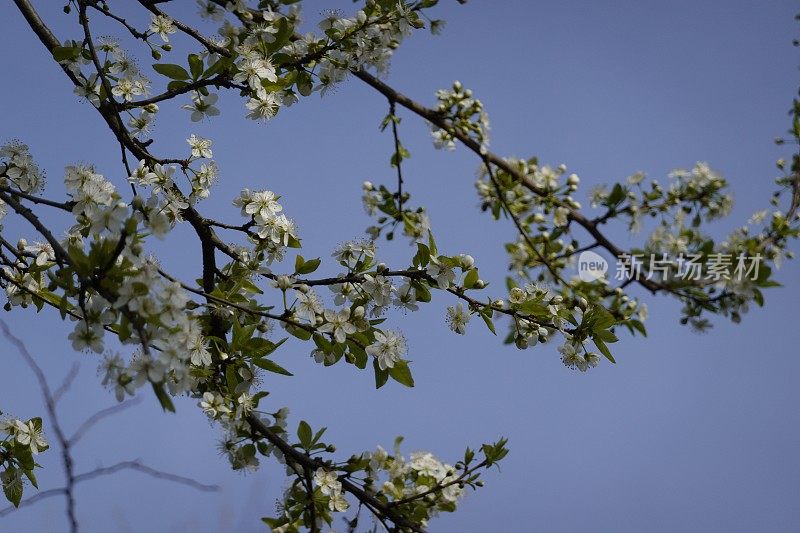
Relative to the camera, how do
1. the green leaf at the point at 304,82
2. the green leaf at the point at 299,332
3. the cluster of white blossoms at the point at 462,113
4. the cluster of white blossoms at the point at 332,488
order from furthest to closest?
the cluster of white blossoms at the point at 462,113, the green leaf at the point at 304,82, the cluster of white blossoms at the point at 332,488, the green leaf at the point at 299,332

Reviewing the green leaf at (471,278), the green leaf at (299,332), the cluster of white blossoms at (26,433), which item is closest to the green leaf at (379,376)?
the green leaf at (299,332)

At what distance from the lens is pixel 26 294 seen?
245cm

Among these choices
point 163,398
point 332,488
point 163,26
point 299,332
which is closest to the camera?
point 163,398

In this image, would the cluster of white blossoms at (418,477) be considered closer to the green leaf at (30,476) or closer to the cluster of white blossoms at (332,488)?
the cluster of white blossoms at (332,488)

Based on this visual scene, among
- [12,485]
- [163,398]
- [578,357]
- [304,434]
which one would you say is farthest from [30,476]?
[578,357]

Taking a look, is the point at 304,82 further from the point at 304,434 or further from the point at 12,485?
the point at 12,485

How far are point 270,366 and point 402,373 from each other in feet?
1.25

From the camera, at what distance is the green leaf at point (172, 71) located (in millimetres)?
2303

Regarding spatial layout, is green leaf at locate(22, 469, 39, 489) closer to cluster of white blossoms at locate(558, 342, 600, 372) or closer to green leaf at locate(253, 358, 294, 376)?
green leaf at locate(253, 358, 294, 376)

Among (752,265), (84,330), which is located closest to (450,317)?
(84,330)

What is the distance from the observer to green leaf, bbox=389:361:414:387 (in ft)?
7.04

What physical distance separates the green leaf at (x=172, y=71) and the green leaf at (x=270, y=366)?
913 mm

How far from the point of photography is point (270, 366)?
2180mm

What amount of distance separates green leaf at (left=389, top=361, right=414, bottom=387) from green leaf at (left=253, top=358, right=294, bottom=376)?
0.95ft
